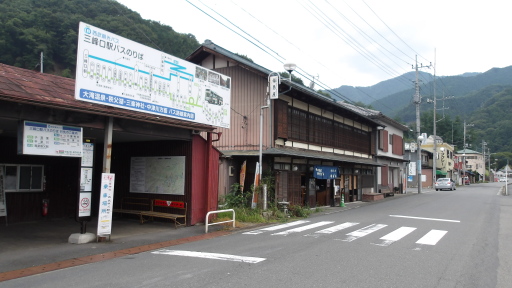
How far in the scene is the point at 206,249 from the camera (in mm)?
9117

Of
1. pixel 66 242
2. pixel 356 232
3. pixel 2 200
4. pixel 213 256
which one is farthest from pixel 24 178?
pixel 356 232

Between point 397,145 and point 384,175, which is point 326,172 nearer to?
point 384,175

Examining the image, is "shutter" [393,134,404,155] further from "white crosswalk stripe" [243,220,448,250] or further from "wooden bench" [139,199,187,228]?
"wooden bench" [139,199,187,228]

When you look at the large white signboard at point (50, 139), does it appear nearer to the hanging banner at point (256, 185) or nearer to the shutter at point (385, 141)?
the hanging banner at point (256, 185)

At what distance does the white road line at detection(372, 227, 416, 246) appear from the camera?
33.4ft

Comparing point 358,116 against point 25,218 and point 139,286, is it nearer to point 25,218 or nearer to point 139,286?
point 25,218

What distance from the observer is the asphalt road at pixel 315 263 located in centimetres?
627

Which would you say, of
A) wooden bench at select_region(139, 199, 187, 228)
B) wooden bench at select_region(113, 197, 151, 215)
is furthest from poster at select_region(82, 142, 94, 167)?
wooden bench at select_region(113, 197, 151, 215)

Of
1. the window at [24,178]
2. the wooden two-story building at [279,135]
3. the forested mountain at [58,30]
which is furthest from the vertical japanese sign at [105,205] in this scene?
the forested mountain at [58,30]

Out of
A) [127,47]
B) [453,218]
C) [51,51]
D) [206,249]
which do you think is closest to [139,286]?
[206,249]

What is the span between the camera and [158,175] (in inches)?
535

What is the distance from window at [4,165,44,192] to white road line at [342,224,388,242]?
→ 34.9 ft

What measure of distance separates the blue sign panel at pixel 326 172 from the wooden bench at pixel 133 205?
9.57 meters

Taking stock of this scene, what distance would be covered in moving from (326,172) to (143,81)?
1325 centimetres
